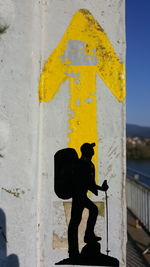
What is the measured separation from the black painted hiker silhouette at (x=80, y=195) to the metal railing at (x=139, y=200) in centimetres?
329

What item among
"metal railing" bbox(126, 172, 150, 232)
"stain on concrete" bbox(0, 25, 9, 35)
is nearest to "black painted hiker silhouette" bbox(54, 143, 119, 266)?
"stain on concrete" bbox(0, 25, 9, 35)

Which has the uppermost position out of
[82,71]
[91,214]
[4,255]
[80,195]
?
[82,71]

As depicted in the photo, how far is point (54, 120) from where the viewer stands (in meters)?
1.60

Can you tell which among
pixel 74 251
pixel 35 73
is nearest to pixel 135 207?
pixel 74 251

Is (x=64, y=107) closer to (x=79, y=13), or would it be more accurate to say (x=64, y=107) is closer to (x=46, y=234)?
(x=79, y=13)

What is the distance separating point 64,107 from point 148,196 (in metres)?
3.50

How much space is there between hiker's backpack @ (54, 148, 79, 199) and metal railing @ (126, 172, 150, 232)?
336cm

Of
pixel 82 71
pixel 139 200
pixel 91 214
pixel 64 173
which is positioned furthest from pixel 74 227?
pixel 139 200

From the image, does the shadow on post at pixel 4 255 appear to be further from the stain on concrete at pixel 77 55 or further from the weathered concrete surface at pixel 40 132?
the stain on concrete at pixel 77 55

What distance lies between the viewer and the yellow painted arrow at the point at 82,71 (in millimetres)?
1605

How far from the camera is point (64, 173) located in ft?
5.25

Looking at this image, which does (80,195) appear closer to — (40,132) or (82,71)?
(40,132)

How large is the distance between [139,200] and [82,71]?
13.2ft

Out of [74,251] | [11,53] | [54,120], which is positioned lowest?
[74,251]
